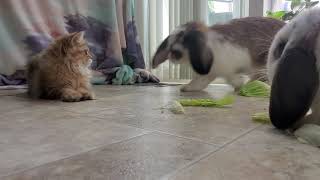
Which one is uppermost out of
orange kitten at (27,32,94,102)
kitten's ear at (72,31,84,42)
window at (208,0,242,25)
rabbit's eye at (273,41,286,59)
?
window at (208,0,242,25)

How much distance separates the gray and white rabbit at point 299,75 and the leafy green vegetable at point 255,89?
87 centimetres

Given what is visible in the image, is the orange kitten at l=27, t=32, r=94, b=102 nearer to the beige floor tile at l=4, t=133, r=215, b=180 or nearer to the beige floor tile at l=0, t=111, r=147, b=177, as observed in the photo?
the beige floor tile at l=0, t=111, r=147, b=177

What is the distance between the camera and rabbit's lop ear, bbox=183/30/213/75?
188 cm

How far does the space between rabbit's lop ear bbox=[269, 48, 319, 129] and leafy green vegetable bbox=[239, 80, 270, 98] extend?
92 cm

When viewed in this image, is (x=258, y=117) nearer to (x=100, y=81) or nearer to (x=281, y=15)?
(x=281, y=15)

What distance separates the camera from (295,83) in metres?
0.76

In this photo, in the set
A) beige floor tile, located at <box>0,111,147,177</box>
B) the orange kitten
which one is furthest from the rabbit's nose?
beige floor tile, located at <box>0,111,147,177</box>

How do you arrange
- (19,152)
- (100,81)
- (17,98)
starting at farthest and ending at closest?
(100,81) < (17,98) < (19,152)

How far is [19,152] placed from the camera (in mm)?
759

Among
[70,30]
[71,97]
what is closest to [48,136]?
[71,97]

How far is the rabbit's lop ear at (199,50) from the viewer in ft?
6.17

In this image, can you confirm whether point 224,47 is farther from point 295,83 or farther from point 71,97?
point 295,83

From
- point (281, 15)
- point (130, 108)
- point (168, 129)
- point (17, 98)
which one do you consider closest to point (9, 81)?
point (17, 98)

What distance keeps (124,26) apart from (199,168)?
98.3 inches
